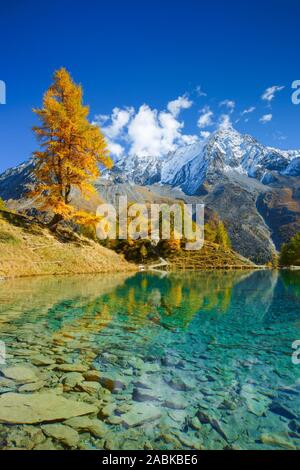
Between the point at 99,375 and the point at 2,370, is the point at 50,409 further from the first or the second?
the point at 2,370

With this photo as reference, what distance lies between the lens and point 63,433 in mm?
4660

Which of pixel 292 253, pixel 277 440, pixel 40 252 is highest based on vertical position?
pixel 40 252

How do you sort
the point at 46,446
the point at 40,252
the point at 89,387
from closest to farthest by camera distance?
the point at 46,446, the point at 89,387, the point at 40,252

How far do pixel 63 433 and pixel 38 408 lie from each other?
84 cm

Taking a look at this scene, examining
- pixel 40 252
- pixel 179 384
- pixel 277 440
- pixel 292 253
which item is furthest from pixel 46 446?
pixel 292 253

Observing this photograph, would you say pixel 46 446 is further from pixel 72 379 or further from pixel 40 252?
pixel 40 252

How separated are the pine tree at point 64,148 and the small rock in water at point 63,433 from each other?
2633cm

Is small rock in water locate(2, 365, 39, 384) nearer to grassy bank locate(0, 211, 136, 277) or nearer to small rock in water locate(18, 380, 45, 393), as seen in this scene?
small rock in water locate(18, 380, 45, 393)

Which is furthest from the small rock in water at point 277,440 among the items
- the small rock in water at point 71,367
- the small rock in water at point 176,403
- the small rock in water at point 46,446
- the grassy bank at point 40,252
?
the grassy bank at point 40,252

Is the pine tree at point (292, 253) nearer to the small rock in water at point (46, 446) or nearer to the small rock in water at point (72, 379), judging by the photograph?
the small rock in water at point (72, 379)

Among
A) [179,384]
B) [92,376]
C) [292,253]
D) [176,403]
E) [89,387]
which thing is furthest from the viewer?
[292,253]
